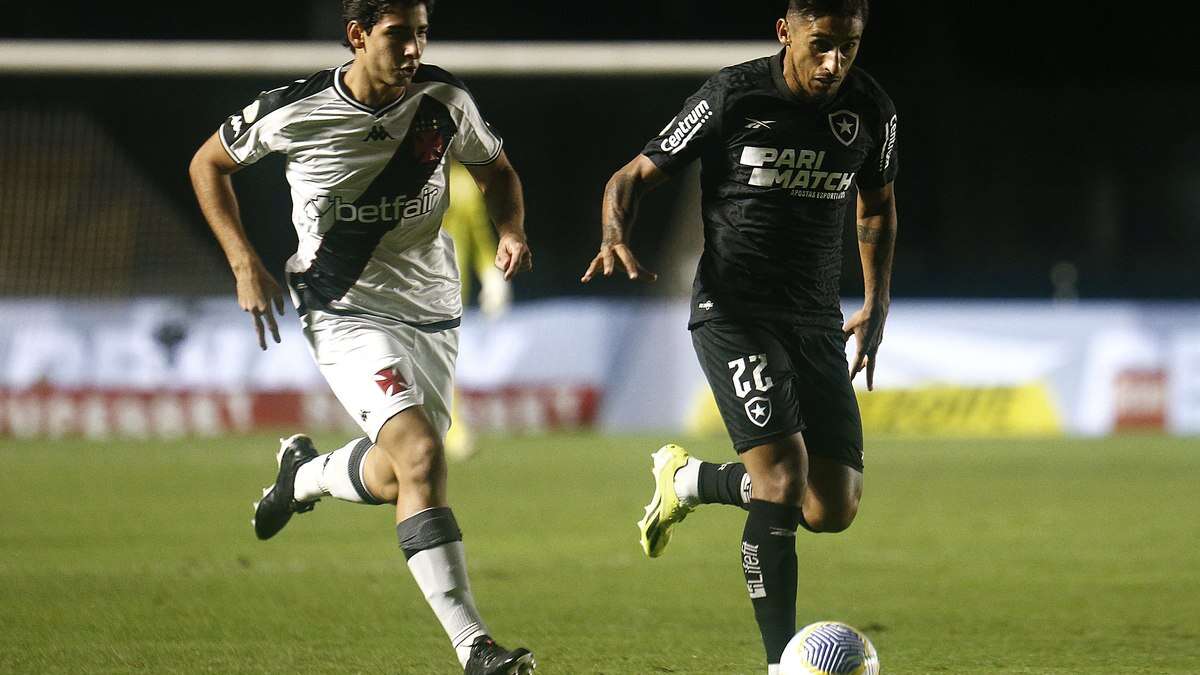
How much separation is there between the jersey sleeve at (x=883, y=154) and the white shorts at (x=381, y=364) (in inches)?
61.1

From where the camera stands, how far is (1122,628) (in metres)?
5.81

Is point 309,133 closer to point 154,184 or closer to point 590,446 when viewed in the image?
point 590,446

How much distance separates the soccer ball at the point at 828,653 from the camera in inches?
166

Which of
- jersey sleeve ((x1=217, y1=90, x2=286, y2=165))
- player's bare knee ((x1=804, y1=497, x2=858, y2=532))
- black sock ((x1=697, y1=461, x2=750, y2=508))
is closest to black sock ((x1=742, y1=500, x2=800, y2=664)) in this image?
player's bare knee ((x1=804, y1=497, x2=858, y2=532))

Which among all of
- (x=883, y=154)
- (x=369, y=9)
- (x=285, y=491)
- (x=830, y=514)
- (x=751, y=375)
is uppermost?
(x=369, y=9)

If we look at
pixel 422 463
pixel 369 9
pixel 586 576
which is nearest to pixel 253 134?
pixel 369 9

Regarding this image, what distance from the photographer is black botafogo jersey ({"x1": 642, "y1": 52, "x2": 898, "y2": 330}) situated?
4.91m

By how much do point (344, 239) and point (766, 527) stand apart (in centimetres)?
173

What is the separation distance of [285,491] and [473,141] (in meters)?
1.83

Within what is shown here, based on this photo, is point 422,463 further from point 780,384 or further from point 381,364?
point 780,384

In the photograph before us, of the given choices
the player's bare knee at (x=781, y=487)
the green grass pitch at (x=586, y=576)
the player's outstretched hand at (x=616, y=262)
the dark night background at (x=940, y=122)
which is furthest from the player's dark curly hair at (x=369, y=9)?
the dark night background at (x=940, y=122)

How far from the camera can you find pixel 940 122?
26797mm

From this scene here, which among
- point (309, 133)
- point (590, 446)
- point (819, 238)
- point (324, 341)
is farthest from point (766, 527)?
point (590, 446)

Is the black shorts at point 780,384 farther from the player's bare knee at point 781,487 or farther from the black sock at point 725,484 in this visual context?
the black sock at point 725,484
